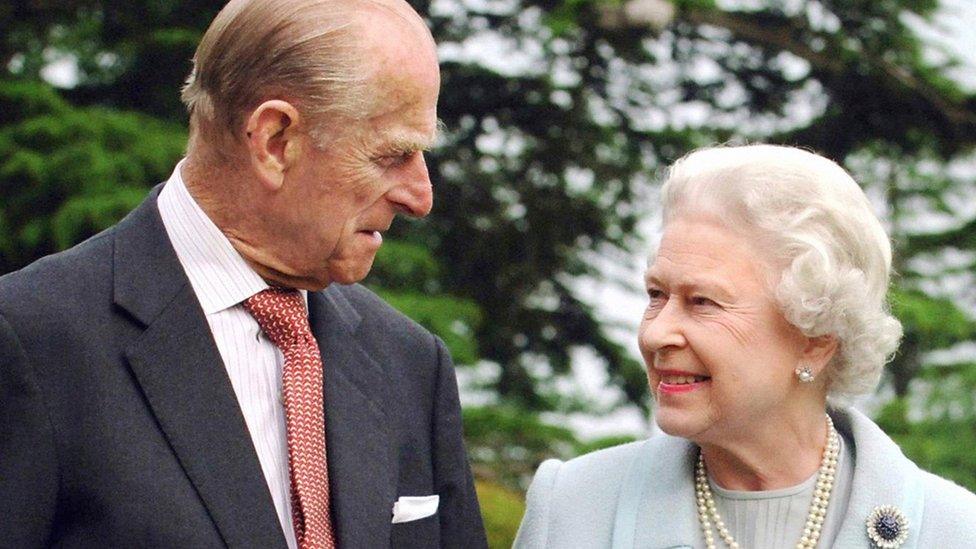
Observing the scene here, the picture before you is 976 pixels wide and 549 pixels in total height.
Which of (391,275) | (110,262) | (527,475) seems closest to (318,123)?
(110,262)

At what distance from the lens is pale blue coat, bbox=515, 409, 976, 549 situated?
308 cm

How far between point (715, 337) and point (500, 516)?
11.9ft

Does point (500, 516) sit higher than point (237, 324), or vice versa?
point (237, 324)

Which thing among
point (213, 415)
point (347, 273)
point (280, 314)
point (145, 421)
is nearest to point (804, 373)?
point (347, 273)

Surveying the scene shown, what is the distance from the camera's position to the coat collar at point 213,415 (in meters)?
2.77

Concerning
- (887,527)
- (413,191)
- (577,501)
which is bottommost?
(577,501)

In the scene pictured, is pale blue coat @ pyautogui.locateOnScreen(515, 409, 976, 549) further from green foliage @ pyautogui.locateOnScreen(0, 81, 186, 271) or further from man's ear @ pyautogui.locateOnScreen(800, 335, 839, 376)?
green foliage @ pyautogui.locateOnScreen(0, 81, 186, 271)

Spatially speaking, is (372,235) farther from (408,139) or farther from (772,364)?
(772,364)

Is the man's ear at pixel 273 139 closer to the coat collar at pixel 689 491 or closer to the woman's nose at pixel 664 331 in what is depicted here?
the woman's nose at pixel 664 331

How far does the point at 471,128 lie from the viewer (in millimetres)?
7832

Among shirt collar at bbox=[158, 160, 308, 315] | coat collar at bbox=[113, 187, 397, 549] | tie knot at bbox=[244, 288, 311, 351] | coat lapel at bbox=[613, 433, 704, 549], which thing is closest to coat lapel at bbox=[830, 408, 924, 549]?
coat lapel at bbox=[613, 433, 704, 549]

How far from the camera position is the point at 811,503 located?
10.4ft

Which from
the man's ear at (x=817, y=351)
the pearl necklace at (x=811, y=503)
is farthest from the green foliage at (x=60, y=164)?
the man's ear at (x=817, y=351)

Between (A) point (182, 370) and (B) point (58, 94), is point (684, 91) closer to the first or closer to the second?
(B) point (58, 94)
